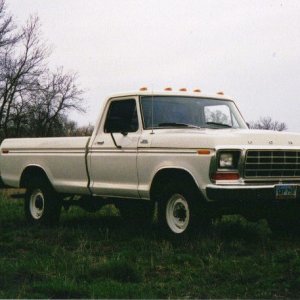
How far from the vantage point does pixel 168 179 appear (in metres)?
8.40

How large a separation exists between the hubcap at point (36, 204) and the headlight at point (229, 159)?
3870 millimetres

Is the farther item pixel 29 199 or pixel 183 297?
pixel 29 199

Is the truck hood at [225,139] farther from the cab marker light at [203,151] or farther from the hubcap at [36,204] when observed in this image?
the hubcap at [36,204]

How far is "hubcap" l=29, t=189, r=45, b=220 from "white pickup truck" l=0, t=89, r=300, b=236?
0.05 ft

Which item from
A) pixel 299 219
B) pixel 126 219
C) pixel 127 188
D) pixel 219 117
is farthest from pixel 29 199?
pixel 299 219

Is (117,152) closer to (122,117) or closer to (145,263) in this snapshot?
(122,117)

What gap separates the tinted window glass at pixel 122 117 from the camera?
29.6ft

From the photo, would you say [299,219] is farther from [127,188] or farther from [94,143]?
[94,143]

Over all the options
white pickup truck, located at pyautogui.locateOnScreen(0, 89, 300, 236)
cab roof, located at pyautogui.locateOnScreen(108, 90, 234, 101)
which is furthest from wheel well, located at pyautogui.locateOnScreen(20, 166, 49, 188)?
cab roof, located at pyautogui.locateOnScreen(108, 90, 234, 101)

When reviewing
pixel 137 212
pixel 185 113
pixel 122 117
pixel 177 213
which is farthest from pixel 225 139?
pixel 137 212

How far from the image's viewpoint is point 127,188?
29.3 ft

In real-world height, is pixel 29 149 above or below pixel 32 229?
above

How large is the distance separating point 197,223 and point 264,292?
7.77ft

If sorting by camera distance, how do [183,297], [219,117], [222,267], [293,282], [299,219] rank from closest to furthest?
[183,297] < [293,282] < [222,267] < [299,219] < [219,117]
